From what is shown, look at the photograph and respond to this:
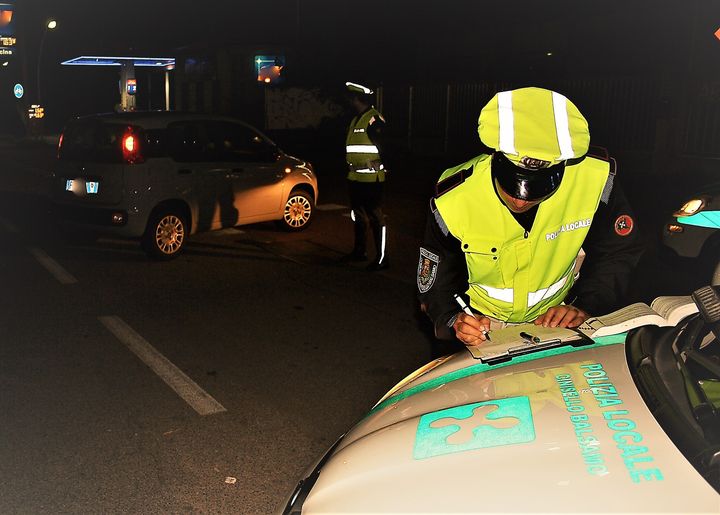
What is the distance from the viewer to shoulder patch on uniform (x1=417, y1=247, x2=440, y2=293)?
2.99 metres

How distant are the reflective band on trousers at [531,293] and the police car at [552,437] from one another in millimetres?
372

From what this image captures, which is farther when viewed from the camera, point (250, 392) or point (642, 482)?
point (250, 392)

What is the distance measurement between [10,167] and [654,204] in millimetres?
17374

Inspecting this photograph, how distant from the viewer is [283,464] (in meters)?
4.29

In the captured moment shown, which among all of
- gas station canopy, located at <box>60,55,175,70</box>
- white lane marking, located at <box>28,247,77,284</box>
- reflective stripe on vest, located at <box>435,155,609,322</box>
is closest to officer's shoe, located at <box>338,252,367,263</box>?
white lane marking, located at <box>28,247,77,284</box>

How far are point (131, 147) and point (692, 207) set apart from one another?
6048 millimetres

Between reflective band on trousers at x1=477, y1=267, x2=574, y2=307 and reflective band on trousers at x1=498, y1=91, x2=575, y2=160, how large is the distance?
1.89 ft

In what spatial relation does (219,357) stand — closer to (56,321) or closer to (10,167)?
(56,321)

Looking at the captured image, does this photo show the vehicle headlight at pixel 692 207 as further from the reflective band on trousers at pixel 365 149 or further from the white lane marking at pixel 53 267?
the white lane marking at pixel 53 267

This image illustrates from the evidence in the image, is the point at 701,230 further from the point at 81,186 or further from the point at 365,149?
the point at 81,186

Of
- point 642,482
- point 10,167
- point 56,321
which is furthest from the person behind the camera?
point 10,167

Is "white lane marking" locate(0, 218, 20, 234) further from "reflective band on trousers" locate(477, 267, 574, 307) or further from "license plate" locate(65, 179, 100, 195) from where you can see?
"reflective band on trousers" locate(477, 267, 574, 307)

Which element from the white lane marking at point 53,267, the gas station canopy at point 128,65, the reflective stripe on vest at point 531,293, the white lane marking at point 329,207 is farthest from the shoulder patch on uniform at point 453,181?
the gas station canopy at point 128,65

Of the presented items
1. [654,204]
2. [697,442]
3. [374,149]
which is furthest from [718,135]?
[697,442]
